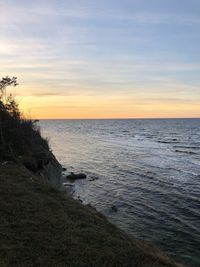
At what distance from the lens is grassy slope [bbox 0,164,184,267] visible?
7996mm

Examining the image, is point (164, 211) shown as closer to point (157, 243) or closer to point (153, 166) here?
point (157, 243)

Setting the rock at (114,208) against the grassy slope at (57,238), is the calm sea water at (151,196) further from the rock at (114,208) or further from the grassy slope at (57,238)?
the grassy slope at (57,238)

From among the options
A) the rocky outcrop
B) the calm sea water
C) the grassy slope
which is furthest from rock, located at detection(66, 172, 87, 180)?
the grassy slope

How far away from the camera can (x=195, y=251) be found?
14320 mm

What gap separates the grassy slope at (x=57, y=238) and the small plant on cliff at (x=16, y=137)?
235 inches

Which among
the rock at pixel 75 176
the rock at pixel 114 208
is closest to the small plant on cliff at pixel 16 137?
the rock at pixel 114 208

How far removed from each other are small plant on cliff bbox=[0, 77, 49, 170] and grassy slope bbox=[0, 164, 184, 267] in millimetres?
5962

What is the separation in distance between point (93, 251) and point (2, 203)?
13.1ft

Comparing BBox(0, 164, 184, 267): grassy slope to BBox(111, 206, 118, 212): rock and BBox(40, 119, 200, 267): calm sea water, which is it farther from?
BBox(111, 206, 118, 212): rock

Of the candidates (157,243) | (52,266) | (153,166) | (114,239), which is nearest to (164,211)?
(157,243)

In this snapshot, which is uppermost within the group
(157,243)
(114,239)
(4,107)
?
(4,107)

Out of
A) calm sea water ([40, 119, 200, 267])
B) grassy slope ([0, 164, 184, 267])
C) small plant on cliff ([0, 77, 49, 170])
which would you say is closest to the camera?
grassy slope ([0, 164, 184, 267])

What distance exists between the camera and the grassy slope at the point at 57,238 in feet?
26.2

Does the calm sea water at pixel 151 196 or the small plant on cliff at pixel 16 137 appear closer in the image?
the calm sea water at pixel 151 196
